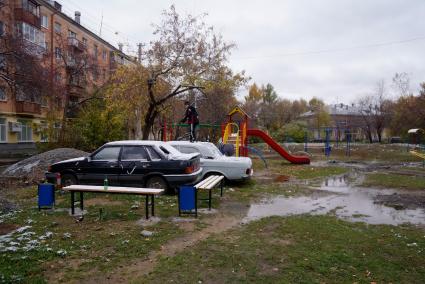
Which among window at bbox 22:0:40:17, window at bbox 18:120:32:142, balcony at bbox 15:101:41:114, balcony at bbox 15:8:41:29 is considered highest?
window at bbox 22:0:40:17

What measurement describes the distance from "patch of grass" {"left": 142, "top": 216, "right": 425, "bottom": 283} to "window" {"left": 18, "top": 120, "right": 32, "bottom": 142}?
32988 mm

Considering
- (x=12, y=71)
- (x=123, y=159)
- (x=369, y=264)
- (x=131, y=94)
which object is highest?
(x=12, y=71)

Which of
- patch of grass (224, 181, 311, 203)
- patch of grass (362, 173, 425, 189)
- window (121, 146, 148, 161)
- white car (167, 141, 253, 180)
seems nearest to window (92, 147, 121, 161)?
window (121, 146, 148, 161)

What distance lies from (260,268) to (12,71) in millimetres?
23777

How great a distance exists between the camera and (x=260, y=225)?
303 inches

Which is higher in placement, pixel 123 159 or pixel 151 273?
pixel 123 159

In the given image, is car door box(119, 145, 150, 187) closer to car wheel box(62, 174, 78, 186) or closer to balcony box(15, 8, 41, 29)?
car wheel box(62, 174, 78, 186)

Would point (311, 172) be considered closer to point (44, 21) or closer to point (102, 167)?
point (102, 167)

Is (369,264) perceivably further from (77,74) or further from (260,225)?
(77,74)

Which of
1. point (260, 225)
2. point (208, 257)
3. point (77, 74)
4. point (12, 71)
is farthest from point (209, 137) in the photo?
point (208, 257)

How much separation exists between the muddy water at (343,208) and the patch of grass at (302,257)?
3.43 ft

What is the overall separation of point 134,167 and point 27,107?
2837 cm

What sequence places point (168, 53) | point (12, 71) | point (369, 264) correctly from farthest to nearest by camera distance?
1. point (12, 71)
2. point (168, 53)
3. point (369, 264)

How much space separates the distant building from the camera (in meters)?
71.8
